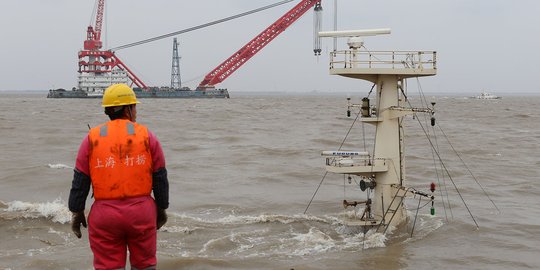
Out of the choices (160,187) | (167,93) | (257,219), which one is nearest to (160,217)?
(160,187)

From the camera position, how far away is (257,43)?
83438mm

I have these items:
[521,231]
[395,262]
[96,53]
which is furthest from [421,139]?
[96,53]

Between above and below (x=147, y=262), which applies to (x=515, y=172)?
below

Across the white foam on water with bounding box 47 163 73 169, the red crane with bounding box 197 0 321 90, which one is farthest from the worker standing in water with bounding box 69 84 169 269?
the red crane with bounding box 197 0 321 90

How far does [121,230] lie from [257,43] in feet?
264

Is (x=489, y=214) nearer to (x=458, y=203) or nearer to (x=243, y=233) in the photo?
(x=458, y=203)

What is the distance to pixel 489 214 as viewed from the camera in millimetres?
14828

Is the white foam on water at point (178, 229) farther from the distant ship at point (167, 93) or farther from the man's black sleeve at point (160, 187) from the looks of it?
the distant ship at point (167, 93)

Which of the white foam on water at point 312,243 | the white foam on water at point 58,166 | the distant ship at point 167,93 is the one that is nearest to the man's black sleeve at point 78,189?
the white foam on water at point 312,243

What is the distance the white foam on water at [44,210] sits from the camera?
527 inches

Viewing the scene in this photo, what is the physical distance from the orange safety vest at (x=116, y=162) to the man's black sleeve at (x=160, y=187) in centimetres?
15

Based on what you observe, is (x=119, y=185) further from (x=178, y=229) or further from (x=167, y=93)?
(x=167, y=93)

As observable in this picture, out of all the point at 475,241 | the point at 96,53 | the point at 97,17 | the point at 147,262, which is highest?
the point at 97,17

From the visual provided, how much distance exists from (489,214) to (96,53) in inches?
3394
